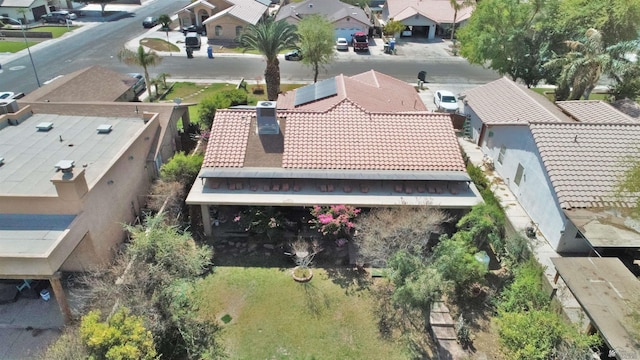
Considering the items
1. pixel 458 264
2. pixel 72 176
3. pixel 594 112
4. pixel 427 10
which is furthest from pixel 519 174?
pixel 427 10

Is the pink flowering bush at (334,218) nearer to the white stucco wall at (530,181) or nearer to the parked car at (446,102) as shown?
the white stucco wall at (530,181)

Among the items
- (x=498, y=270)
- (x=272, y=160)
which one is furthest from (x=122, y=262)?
(x=498, y=270)

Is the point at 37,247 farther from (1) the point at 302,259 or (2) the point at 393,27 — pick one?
(2) the point at 393,27

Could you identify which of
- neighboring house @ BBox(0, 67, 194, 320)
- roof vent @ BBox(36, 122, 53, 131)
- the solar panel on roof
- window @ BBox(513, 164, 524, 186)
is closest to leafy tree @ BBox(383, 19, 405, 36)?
the solar panel on roof

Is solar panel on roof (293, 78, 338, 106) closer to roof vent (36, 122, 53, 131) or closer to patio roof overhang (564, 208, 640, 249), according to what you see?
roof vent (36, 122, 53, 131)

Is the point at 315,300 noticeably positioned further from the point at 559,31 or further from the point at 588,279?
the point at 559,31

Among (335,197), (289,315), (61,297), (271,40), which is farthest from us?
(271,40)

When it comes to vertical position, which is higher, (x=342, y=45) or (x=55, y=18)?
(x=55, y=18)
